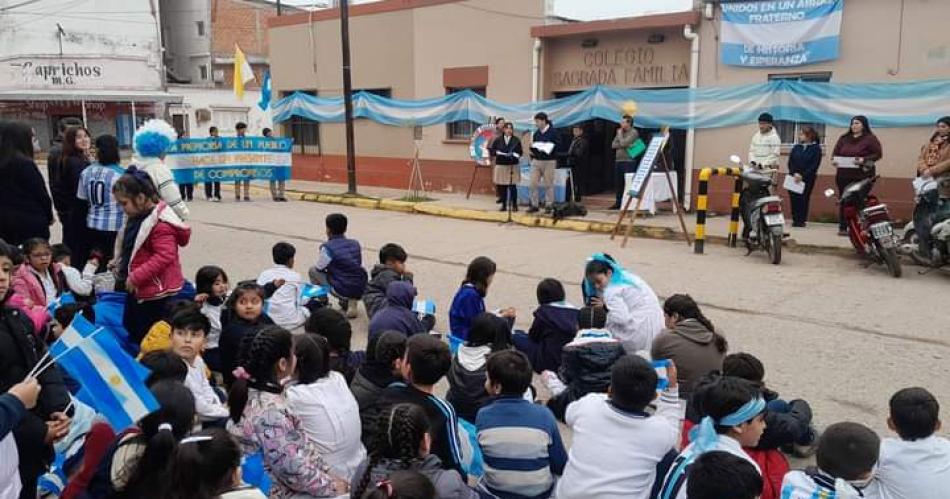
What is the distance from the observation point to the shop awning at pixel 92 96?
33.2 meters

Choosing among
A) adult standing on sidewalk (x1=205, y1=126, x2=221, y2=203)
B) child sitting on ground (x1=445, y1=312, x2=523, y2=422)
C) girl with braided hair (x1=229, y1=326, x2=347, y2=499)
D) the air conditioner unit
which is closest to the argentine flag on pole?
girl with braided hair (x1=229, y1=326, x2=347, y2=499)

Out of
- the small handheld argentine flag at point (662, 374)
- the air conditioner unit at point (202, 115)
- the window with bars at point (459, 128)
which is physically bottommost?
the small handheld argentine flag at point (662, 374)

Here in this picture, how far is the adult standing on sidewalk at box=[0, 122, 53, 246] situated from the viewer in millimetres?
6074

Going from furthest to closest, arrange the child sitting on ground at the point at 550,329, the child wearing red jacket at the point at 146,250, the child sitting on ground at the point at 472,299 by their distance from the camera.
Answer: the child sitting on ground at the point at 472,299 → the child sitting on ground at the point at 550,329 → the child wearing red jacket at the point at 146,250

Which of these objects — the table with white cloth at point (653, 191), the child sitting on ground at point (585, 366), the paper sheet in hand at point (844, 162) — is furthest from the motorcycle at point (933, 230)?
the child sitting on ground at point (585, 366)

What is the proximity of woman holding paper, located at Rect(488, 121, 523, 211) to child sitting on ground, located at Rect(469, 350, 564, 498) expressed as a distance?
34.0 ft

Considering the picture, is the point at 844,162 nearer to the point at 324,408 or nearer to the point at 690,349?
the point at 690,349

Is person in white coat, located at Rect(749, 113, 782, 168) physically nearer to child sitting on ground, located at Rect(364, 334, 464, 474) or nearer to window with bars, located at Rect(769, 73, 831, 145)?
window with bars, located at Rect(769, 73, 831, 145)

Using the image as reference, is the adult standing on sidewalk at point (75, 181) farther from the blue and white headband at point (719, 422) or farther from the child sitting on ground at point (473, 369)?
the blue and white headband at point (719, 422)

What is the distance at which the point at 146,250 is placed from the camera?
5.29 metres

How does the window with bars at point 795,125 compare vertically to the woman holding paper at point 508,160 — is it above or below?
above

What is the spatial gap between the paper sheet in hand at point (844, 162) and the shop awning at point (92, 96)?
33.0 metres

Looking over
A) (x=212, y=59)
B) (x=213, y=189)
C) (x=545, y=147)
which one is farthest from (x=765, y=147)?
(x=212, y=59)

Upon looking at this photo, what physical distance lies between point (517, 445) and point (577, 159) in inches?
465
